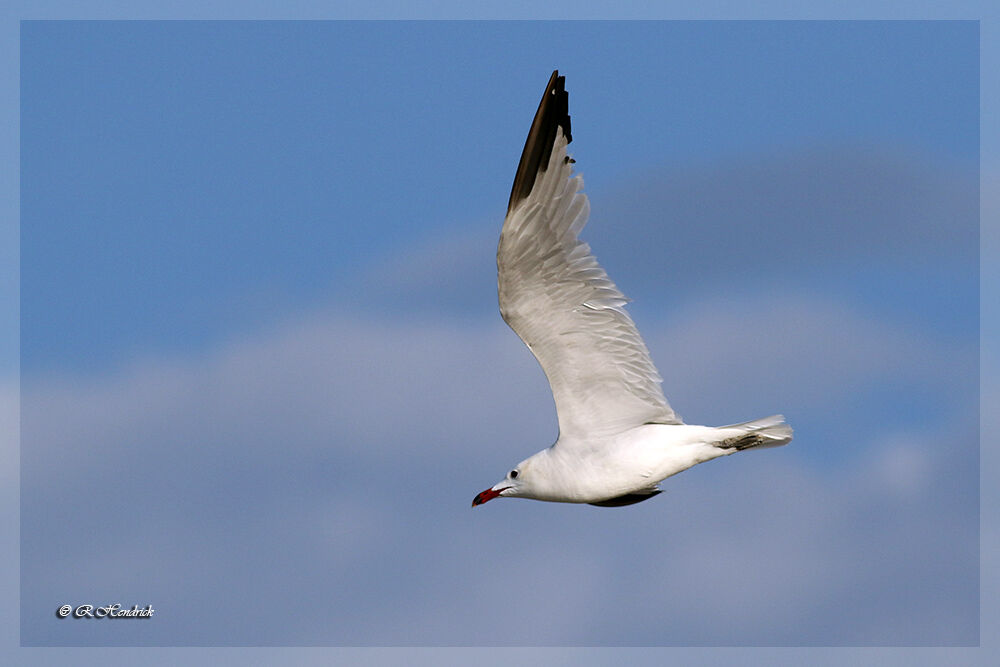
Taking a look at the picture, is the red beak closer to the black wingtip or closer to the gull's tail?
the gull's tail

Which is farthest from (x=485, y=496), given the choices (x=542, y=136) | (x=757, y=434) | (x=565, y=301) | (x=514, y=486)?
(x=542, y=136)

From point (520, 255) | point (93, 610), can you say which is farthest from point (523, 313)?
point (93, 610)

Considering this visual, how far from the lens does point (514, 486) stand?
14375 mm

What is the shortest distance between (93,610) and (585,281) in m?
6.73

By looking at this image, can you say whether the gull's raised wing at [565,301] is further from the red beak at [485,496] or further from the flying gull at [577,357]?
the red beak at [485,496]

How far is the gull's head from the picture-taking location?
1427 cm

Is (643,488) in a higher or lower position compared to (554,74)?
lower

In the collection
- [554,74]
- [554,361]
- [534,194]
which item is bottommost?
[554,361]

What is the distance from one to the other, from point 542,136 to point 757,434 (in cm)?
282

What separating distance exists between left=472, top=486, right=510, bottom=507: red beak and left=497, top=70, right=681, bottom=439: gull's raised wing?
31.9 inches

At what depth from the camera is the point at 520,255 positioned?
13484 millimetres

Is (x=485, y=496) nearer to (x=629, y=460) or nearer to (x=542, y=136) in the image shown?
(x=629, y=460)

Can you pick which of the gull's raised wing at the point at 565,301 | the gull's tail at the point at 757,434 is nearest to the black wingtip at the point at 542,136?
the gull's raised wing at the point at 565,301

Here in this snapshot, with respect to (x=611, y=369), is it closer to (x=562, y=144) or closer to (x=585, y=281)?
(x=585, y=281)
